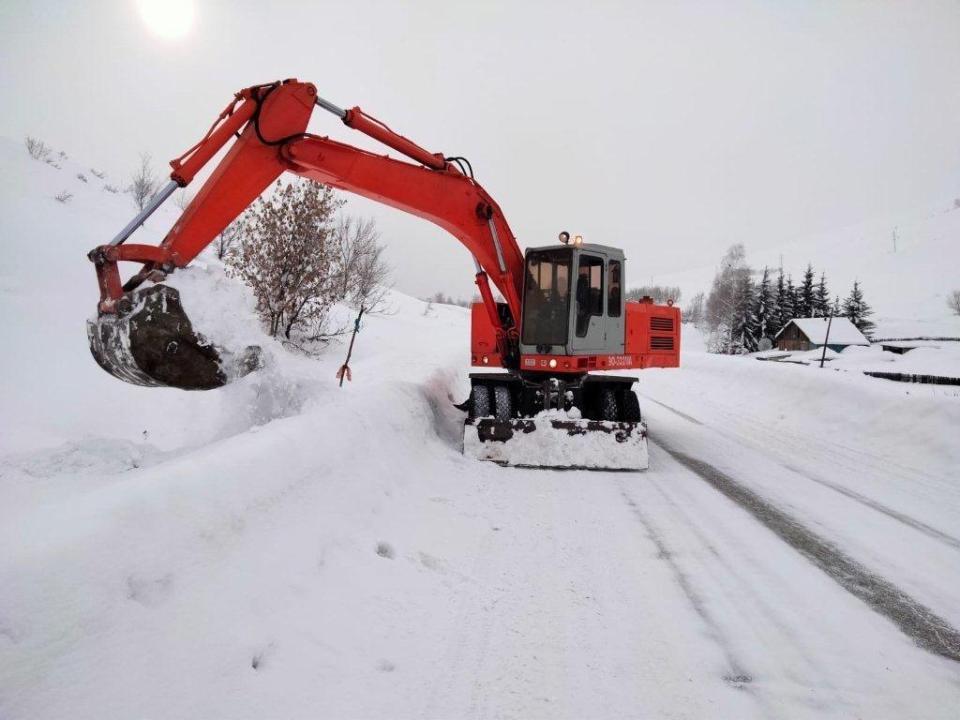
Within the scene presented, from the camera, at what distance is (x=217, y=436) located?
6.07m

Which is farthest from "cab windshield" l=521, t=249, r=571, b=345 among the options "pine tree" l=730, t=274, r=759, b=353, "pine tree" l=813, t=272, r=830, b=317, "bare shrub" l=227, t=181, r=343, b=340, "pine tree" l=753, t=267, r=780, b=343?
"pine tree" l=813, t=272, r=830, b=317

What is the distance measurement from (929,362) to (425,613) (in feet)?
158

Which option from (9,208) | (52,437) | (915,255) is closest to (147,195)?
(9,208)

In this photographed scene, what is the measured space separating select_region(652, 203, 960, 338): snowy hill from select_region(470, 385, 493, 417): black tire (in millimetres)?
67807

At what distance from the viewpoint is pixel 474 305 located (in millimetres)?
8984

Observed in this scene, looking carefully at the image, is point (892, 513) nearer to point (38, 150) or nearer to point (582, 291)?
point (582, 291)

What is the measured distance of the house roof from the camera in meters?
50.9

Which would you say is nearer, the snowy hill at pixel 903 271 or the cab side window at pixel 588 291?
the cab side window at pixel 588 291

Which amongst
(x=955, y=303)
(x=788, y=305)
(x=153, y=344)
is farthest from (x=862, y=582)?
(x=955, y=303)

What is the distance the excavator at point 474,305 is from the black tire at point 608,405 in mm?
21

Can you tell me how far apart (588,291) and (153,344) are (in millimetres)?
5292

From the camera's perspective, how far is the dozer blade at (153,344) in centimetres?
463

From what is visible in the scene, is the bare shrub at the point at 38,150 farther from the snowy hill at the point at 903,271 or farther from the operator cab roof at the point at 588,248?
the snowy hill at the point at 903,271

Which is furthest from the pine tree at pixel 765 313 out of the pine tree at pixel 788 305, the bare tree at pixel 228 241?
the bare tree at pixel 228 241
